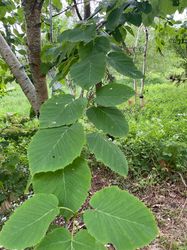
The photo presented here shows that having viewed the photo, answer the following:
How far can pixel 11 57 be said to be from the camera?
1268 millimetres

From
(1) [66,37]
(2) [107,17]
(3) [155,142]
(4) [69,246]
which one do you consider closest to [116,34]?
(2) [107,17]

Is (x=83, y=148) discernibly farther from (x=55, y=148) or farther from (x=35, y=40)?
(x=35, y=40)

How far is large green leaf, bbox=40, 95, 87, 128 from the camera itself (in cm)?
55

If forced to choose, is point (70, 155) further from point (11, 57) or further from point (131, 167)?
point (131, 167)

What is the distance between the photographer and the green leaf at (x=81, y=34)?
686 millimetres

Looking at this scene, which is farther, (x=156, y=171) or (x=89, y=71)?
(x=156, y=171)

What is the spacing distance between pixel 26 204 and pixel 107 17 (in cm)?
57

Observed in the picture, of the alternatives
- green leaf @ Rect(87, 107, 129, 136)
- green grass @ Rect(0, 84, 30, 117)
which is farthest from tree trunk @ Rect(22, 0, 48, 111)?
green grass @ Rect(0, 84, 30, 117)

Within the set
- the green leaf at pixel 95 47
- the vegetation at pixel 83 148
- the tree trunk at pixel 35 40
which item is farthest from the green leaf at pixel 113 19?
the tree trunk at pixel 35 40

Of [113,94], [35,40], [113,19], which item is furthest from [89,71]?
[35,40]

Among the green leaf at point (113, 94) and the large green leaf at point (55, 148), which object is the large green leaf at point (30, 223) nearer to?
the large green leaf at point (55, 148)

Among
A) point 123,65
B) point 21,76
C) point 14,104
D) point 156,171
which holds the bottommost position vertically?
point 14,104

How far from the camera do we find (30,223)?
0.41 m

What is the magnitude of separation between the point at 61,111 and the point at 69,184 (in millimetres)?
147
